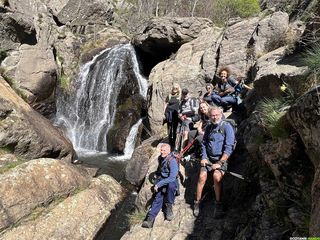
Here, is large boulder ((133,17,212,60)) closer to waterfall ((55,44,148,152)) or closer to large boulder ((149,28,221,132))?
waterfall ((55,44,148,152))

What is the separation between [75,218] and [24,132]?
188 inches

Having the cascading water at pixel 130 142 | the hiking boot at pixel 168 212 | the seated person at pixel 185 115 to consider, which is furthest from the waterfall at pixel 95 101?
the hiking boot at pixel 168 212

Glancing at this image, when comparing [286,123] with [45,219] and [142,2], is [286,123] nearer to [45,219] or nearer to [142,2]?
[45,219]

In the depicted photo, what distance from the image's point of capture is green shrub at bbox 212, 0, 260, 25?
124 feet

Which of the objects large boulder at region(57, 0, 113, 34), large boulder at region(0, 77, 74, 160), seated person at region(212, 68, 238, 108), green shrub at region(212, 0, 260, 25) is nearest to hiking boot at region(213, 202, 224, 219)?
seated person at region(212, 68, 238, 108)

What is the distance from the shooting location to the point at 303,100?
5.36 m

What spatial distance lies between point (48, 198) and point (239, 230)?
5534 mm

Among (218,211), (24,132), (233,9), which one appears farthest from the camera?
(233,9)

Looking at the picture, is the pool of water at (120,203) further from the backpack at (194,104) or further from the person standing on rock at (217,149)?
the backpack at (194,104)

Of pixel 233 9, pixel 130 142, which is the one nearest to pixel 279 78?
pixel 130 142

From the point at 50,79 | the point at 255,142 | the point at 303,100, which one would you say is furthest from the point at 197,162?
the point at 50,79

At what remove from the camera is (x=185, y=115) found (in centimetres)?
1020

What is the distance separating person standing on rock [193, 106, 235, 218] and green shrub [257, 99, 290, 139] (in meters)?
0.84

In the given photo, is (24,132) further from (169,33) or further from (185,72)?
(169,33)
